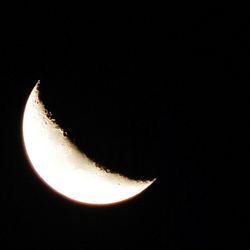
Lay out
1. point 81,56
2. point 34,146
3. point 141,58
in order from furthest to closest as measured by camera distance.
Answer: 1. point 34,146
2. point 141,58
3. point 81,56

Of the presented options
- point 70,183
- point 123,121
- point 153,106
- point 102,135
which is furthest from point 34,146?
point 153,106

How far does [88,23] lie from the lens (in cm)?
152

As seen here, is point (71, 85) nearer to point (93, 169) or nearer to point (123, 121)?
point (123, 121)

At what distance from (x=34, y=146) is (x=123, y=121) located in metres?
0.52

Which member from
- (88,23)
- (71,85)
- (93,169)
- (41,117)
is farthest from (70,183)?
(88,23)

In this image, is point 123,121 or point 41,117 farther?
point 41,117

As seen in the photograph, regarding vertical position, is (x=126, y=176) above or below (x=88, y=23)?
below

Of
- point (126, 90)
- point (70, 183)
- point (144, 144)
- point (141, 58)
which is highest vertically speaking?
point (141, 58)

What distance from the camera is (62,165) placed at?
1.66m

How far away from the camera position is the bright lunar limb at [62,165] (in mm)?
1658

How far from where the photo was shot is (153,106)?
1.62 metres

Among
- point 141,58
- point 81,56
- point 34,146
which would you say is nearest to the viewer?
point 81,56

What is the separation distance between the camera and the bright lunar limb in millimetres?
1658

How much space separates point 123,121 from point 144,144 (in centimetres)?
17
